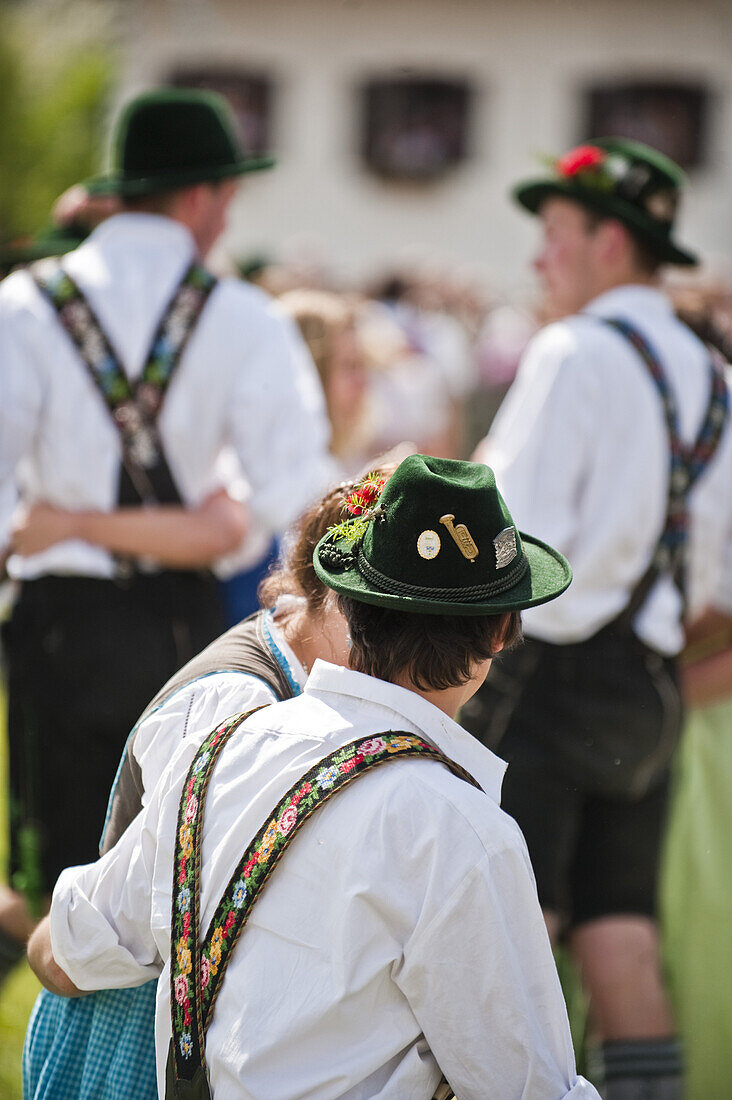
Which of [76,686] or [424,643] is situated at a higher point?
[424,643]

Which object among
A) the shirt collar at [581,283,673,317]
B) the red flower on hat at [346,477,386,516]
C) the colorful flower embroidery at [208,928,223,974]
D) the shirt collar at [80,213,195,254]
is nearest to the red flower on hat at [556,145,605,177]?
the shirt collar at [581,283,673,317]

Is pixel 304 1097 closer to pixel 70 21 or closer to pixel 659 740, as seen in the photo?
pixel 659 740

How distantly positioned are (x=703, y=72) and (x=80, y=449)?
1805cm

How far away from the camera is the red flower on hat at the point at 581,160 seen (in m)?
2.98

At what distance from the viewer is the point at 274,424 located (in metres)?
2.96

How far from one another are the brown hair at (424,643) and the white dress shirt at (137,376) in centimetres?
139

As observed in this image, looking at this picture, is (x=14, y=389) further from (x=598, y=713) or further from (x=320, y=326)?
(x=320, y=326)

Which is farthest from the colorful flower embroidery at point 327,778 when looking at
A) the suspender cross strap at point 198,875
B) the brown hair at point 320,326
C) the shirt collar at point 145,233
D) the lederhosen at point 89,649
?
the brown hair at point 320,326

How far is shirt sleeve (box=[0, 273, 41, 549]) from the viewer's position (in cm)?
277

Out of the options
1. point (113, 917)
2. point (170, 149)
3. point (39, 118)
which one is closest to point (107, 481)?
point (170, 149)

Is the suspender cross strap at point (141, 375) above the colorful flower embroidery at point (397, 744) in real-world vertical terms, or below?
below

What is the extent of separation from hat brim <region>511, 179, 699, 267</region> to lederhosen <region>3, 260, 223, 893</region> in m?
0.87

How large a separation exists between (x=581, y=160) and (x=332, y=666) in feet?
6.09

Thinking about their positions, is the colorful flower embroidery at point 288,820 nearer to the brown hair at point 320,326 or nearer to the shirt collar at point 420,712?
the shirt collar at point 420,712
